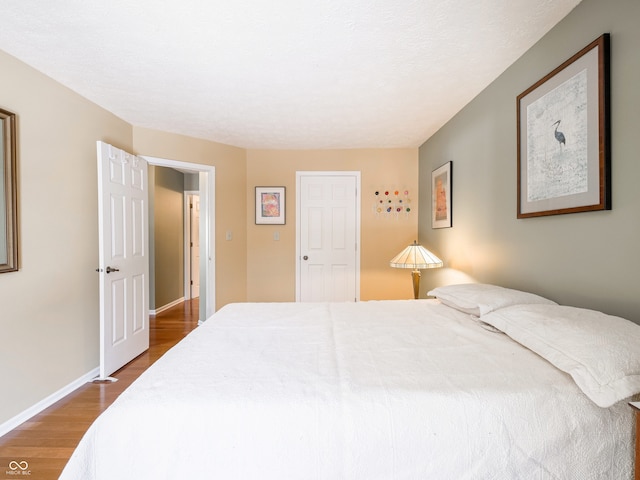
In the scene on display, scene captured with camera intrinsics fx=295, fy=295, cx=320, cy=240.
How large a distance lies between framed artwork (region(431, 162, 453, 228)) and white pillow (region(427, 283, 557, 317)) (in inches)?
42.6

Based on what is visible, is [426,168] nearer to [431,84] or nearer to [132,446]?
[431,84]

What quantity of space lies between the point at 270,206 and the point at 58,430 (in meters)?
2.80

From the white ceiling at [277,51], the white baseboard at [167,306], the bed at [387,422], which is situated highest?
the white ceiling at [277,51]

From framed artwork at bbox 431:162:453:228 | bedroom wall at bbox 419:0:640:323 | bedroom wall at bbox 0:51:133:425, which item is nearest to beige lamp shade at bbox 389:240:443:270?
bedroom wall at bbox 419:0:640:323

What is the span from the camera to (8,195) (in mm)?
1826

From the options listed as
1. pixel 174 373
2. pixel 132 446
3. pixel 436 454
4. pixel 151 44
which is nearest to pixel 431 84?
pixel 151 44

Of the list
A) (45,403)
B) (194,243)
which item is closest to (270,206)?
(194,243)

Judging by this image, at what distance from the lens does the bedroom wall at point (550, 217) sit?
3.98 ft

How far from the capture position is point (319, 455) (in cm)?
85

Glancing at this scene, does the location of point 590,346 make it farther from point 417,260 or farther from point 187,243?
point 187,243

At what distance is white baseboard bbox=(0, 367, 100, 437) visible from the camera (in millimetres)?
1824

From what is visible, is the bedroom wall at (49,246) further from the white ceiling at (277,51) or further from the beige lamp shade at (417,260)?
the beige lamp shade at (417,260)

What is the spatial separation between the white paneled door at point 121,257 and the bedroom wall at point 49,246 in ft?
0.63

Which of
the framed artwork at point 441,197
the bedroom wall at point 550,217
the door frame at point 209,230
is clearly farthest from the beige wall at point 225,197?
the bedroom wall at point 550,217
